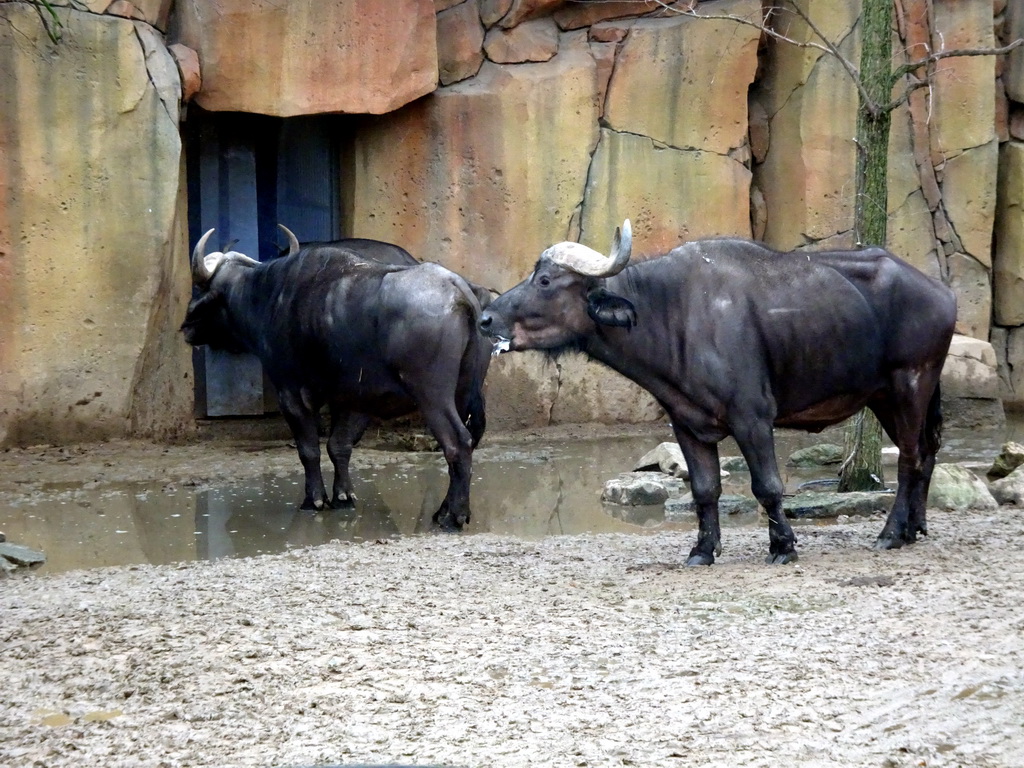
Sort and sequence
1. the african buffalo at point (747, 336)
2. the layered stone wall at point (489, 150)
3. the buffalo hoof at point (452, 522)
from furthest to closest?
the layered stone wall at point (489, 150) → the buffalo hoof at point (452, 522) → the african buffalo at point (747, 336)

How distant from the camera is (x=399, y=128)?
40.9 ft

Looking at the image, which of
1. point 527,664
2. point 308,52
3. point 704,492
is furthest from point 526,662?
point 308,52

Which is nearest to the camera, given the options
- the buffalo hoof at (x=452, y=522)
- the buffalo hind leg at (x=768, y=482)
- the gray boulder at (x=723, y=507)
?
the buffalo hind leg at (x=768, y=482)

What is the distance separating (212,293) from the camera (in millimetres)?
10484

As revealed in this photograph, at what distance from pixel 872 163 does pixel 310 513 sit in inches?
174

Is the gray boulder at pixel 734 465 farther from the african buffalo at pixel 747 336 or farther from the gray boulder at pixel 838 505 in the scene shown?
the african buffalo at pixel 747 336

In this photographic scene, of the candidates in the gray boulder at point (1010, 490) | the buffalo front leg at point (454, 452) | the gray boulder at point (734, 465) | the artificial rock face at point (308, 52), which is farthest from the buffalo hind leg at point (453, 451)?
the artificial rock face at point (308, 52)

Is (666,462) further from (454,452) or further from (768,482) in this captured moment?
(768,482)

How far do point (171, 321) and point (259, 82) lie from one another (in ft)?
7.33

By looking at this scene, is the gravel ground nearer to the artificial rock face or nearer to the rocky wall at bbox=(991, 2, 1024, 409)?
the artificial rock face

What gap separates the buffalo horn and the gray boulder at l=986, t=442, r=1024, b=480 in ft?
13.4

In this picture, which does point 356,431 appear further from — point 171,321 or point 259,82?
point 259,82

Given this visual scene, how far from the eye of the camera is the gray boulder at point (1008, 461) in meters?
9.31

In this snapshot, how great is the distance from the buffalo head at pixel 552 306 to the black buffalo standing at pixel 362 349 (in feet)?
4.56
